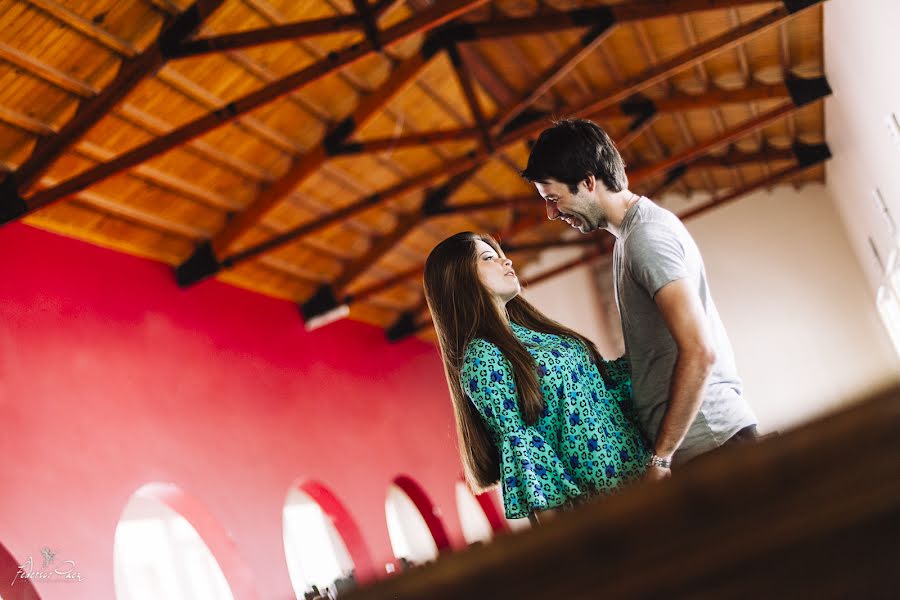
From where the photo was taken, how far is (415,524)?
39.9 ft

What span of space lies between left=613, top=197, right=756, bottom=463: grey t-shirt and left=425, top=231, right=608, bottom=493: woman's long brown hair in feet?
0.43

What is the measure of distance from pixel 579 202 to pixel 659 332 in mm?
381

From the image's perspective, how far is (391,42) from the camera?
19.1 ft

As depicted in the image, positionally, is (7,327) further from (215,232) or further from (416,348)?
(416,348)

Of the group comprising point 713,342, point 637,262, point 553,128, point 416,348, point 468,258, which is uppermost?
point 416,348

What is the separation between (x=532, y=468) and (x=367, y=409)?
345 inches

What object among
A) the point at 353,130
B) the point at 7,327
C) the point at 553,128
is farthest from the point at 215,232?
the point at 553,128

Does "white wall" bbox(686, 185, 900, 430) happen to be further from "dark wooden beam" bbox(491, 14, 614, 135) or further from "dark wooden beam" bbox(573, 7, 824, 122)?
"dark wooden beam" bbox(491, 14, 614, 135)

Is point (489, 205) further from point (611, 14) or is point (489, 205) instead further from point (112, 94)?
point (112, 94)

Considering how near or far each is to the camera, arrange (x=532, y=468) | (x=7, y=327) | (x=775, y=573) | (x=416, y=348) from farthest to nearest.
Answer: (x=416, y=348)
(x=7, y=327)
(x=532, y=468)
(x=775, y=573)

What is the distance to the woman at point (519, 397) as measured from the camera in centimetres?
204

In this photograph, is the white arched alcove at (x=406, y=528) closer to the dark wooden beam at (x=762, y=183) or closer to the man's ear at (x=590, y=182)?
the dark wooden beam at (x=762, y=183)

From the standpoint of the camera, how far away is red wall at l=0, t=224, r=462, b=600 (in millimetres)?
6172

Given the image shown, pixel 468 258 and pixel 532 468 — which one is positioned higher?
pixel 468 258
